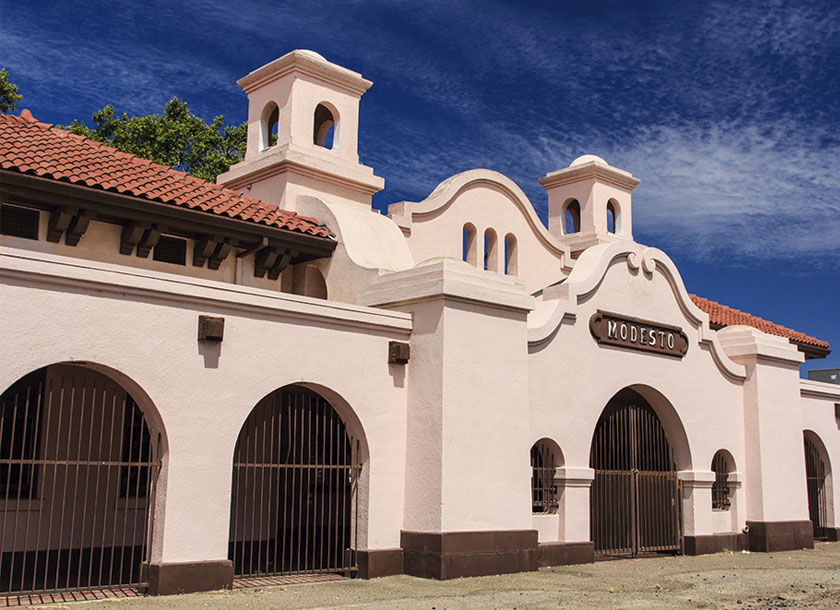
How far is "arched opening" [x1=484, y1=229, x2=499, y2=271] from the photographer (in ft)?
61.0

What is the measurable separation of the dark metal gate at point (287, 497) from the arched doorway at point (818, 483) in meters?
12.1

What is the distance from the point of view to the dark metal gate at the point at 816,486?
68.7ft

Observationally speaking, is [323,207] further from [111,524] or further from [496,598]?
[496,598]

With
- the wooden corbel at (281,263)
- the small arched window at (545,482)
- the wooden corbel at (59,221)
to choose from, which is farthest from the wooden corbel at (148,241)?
the small arched window at (545,482)

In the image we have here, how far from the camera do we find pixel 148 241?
12852mm

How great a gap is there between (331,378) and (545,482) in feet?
14.4

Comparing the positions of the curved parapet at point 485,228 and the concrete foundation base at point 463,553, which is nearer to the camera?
the concrete foundation base at point 463,553

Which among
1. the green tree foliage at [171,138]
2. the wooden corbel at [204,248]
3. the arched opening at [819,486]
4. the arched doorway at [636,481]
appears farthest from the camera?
the green tree foliage at [171,138]

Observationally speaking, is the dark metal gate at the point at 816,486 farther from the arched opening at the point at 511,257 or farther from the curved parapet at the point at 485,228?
the arched opening at the point at 511,257

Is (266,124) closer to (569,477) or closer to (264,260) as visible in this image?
(264,260)

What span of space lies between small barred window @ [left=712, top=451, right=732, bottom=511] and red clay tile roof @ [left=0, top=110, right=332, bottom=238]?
920 cm

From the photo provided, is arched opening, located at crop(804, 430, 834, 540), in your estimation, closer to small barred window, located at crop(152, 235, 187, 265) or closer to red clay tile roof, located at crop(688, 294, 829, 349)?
red clay tile roof, located at crop(688, 294, 829, 349)

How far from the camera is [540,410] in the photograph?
Result: 1405 cm

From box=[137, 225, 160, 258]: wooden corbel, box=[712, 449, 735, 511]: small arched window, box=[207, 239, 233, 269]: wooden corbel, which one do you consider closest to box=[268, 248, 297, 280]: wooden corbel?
box=[207, 239, 233, 269]: wooden corbel
